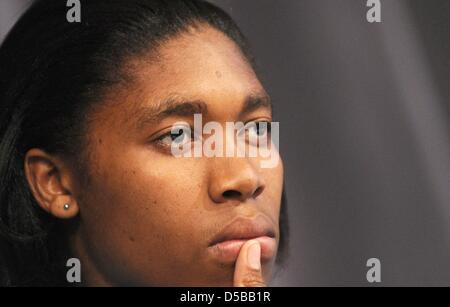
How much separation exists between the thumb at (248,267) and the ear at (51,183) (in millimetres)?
354

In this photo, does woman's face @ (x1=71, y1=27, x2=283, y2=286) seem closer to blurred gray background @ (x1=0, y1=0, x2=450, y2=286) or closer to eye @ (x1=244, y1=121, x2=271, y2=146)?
eye @ (x1=244, y1=121, x2=271, y2=146)

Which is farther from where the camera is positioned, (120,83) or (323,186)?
(323,186)

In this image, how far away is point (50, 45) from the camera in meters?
1.32

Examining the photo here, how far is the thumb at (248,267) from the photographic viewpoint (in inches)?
46.5

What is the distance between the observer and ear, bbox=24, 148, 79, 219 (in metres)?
1.30

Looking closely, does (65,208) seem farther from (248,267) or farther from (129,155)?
(248,267)

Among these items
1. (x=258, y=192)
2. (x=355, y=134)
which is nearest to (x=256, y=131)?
(x=258, y=192)

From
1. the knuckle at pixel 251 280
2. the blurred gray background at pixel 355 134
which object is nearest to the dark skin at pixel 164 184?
the knuckle at pixel 251 280

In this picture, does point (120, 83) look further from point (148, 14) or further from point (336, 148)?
point (336, 148)

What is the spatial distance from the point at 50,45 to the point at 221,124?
395 millimetres

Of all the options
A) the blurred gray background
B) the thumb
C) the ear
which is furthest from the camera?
the blurred gray background

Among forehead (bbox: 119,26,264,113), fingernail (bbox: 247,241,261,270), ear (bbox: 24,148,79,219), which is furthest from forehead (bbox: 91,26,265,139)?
fingernail (bbox: 247,241,261,270)
